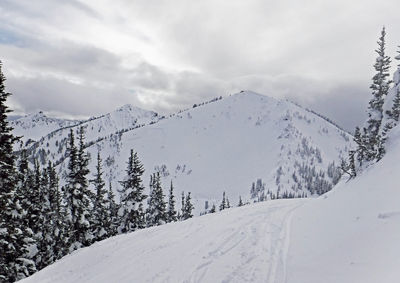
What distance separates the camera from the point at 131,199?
132ft

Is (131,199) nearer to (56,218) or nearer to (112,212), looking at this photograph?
(56,218)

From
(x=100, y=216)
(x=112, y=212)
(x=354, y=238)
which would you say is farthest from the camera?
(x=112, y=212)

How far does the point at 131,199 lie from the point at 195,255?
2525 centimetres

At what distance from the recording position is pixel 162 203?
163 feet

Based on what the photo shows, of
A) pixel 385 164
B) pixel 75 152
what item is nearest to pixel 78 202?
pixel 75 152

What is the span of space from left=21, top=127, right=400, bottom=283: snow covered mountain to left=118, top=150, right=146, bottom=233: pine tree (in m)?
15.6

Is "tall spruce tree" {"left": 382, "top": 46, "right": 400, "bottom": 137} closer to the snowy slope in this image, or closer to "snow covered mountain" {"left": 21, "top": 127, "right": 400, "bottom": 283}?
"snow covered mountain" {"left": 21, "top": 127, "right": 400, "bottom": 283}

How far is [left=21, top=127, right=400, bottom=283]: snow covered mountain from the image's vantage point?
1176 cm

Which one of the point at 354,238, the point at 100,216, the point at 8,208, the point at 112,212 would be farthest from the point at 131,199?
the point at 354,238

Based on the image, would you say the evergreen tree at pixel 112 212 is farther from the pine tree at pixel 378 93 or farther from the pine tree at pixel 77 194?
the pine tree at pixel 378 93

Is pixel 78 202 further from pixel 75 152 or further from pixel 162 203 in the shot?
pixel 162 203

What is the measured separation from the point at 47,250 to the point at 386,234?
1355 inches

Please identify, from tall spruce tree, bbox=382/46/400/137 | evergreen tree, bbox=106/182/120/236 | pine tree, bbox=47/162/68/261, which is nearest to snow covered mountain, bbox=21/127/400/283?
tall spruce tree, bbox=382/46/400/137

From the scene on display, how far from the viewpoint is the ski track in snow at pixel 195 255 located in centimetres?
1382
